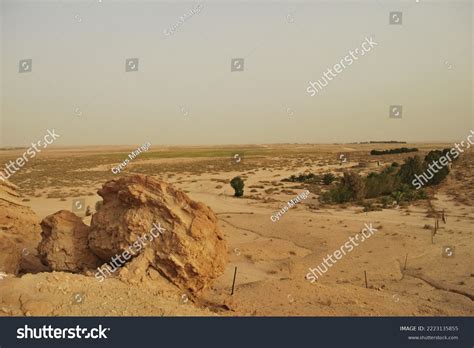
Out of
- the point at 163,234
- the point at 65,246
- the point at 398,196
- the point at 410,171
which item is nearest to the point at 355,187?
the point at 398,196

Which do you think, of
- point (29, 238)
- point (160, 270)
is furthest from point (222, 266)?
point (29, 238)

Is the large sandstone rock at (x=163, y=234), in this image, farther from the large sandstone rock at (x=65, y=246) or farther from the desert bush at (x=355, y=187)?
the desert bush at (x=355, y=187)

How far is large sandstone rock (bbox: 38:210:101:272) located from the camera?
33.5ft

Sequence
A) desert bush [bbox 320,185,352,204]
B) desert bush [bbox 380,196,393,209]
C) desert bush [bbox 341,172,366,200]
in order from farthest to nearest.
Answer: desert bush [bbox 341,172,366,200] → desert bush [bbox 320,185,352,204] → desert bush [bbox 380,196,393,209]

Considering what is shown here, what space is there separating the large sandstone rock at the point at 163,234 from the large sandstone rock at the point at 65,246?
1.27ft

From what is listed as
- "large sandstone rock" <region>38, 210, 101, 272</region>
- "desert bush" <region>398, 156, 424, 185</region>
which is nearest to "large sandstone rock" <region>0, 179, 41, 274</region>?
"large sandstone rock" <region>38, 210, 101, 272</region>

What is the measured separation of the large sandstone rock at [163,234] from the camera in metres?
9.27

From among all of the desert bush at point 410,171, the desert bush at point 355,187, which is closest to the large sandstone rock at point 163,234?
the desert bush at point 355,187

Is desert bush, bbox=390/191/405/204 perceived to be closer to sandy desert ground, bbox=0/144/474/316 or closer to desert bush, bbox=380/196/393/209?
desert bush, bbox=380/196/393/209

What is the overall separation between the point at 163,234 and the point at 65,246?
101 inches

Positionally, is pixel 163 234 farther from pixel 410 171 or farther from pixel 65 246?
pixel 410 171

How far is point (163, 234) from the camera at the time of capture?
370 inches

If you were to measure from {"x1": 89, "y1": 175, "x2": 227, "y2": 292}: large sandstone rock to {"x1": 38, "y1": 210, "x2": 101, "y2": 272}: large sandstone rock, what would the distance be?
39 cm

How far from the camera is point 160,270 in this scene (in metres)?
9.30
